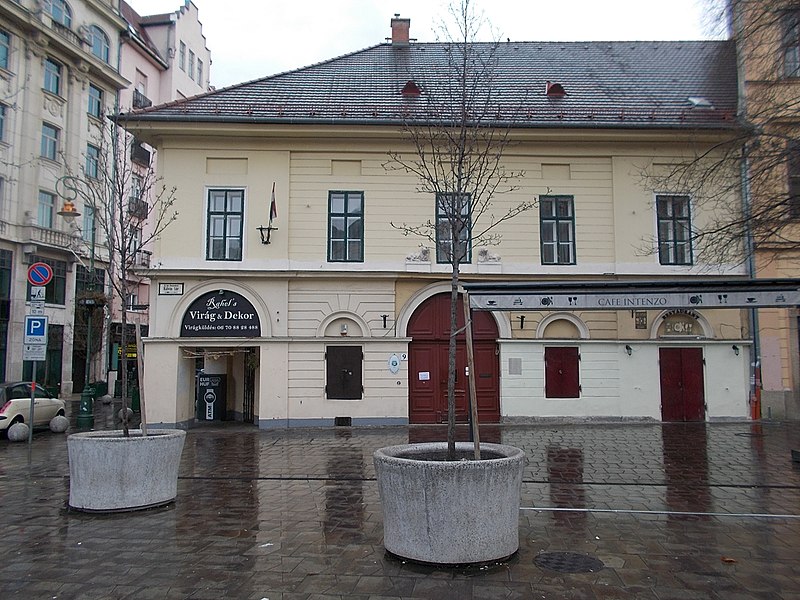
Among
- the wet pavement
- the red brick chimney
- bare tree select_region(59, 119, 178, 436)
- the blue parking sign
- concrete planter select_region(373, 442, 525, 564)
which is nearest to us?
the wet pavement

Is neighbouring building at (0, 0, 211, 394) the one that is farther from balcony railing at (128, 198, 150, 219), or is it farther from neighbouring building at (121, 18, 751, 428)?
balcony railing at (128, 198, 150, 219)

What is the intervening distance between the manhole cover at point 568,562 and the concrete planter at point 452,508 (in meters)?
0.33

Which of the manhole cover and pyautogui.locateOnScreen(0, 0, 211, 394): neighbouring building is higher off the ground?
pyautogui.locateOnScreen(0, 0, 211, 394): neighbouring building

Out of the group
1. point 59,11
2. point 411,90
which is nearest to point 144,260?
point 59,11

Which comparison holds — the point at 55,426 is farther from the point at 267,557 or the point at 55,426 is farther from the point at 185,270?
the point at 267,557

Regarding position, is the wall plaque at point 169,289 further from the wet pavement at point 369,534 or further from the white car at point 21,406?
the wet pavement at point 369,534

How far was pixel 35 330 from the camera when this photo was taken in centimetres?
1182

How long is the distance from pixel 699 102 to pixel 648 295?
11.2m

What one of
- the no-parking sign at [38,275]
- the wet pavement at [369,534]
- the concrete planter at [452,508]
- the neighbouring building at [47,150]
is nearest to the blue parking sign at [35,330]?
the no-parking sign at [38,275]

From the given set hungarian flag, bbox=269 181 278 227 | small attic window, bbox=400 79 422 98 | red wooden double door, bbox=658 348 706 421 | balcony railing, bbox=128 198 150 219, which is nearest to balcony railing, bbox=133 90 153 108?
small attic window, bbox=400 79 422 98

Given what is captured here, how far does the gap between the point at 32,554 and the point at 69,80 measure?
34.1m

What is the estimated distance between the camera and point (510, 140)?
1714 centimetres

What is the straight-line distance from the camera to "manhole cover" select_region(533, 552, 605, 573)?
5.51 metres

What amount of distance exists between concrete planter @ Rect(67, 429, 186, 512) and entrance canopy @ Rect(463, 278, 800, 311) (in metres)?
5.92
